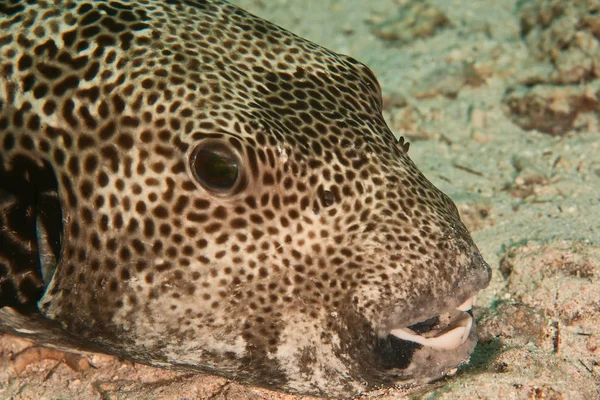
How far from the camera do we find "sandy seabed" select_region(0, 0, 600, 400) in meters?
3.43

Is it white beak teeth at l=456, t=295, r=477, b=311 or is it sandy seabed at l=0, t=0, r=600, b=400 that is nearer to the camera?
white beak teeth at l=456, t=295, r=477, b=311

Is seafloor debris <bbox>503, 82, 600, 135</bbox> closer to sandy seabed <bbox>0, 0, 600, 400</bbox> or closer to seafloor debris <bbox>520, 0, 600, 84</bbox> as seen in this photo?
sandy seabed <bbox>0, 0, 600, 400</bbox>

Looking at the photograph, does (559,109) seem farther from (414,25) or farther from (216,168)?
(216,168)

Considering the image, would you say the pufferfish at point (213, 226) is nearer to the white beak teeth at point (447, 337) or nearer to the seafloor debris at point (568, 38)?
the white beak teeth at point (447, 337)

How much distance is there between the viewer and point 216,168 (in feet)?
8.73

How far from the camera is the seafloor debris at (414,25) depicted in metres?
8.11

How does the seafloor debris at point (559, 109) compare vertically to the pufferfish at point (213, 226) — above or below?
above

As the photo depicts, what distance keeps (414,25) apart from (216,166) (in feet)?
20.8

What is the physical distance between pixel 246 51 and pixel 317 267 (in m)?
1.31

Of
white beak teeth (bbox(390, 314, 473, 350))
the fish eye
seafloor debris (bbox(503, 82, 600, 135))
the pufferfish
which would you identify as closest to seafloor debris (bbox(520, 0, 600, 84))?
seafloor debris (bbox(503, 82, 600, 135))

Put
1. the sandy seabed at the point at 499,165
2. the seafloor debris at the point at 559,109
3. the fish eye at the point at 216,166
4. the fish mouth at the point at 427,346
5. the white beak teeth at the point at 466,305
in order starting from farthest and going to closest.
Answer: the seafloor debris at the point at 559,109
the sandy seabed at the point at 499,165
the white beak teeth at the point at 466,305
the fish mouth at the point at 427,346
the fish eye at the point at 216,166

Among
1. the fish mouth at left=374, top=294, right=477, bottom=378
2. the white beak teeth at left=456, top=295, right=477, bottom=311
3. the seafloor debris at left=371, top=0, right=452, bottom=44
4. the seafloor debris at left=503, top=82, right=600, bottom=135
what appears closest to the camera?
the fish mouth at left=374, top=294, right=477, bottom=378

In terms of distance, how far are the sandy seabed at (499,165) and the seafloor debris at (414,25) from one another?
0.02 meters

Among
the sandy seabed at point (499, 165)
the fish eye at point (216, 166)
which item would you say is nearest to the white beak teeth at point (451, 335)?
the sandy seabed at point (499, 165)
